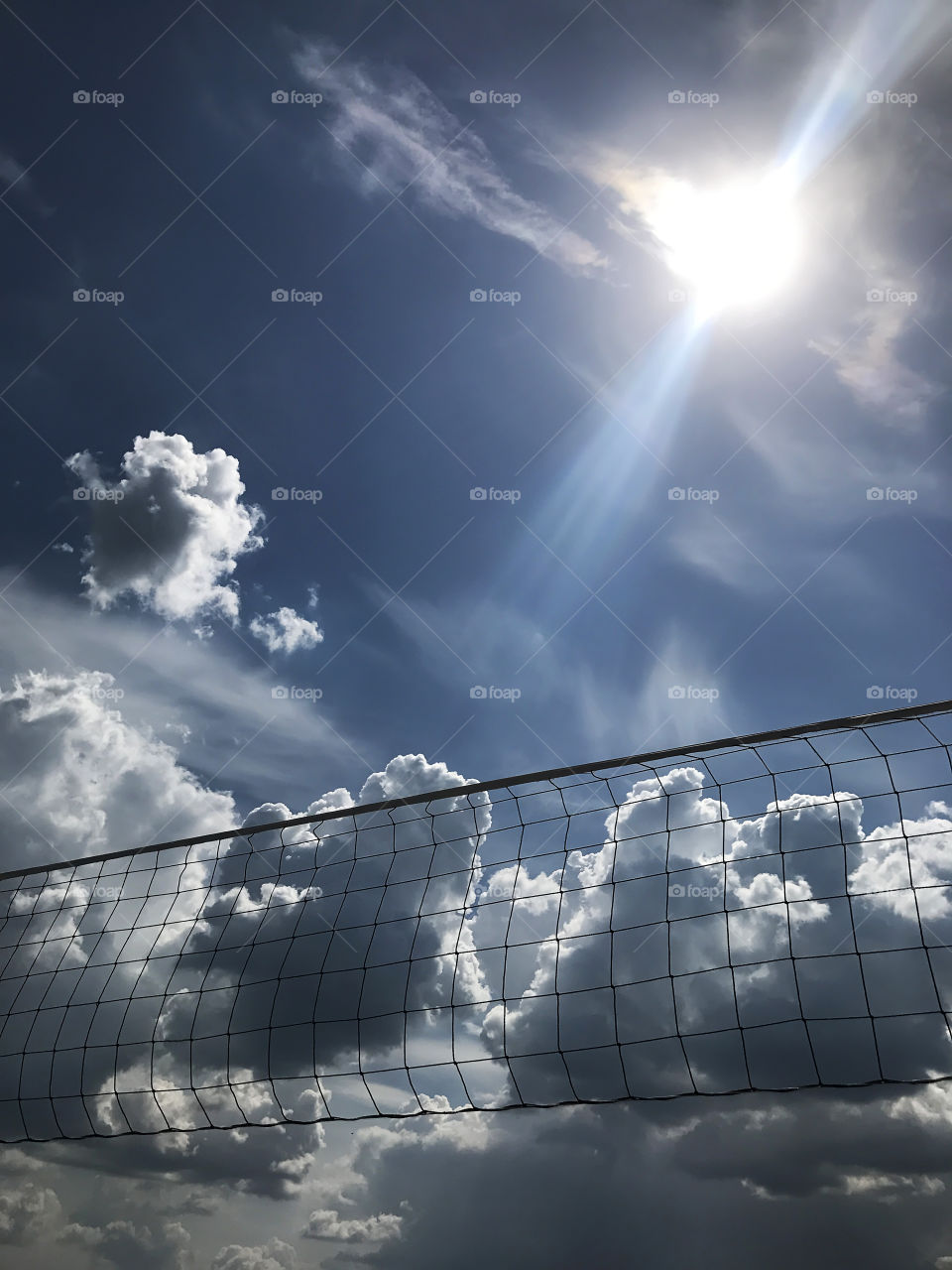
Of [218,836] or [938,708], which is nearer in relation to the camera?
[938,708]

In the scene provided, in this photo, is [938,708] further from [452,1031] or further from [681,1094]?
[452,1031]

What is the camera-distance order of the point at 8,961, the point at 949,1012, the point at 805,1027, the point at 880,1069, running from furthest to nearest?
the point at 8,961 → the point at 805,1027 → the point at 949,1012 → the point at 880,1069

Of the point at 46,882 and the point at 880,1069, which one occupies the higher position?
the point at 46,882

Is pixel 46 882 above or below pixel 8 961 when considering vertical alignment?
above

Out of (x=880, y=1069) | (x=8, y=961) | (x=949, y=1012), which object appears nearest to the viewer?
(x=880, y=1069)

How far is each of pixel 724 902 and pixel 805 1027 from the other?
2.59ft

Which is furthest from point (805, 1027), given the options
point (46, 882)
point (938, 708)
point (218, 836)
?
point (46, 882)

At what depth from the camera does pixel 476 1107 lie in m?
4.66

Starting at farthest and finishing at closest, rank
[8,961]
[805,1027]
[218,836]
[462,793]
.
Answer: [8,961] → [218,836] → [462,793] → [805,1027]

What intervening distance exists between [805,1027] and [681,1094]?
741 millimetres

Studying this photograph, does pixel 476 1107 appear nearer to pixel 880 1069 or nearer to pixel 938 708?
pixel 880 1069

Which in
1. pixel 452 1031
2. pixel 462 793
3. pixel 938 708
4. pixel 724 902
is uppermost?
pixel 938 708

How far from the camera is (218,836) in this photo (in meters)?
6.84

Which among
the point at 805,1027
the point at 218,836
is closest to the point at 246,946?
the point at 218,836
